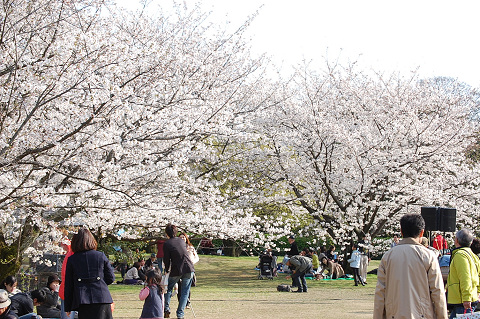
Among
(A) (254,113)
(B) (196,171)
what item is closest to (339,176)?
(A) (254,113)

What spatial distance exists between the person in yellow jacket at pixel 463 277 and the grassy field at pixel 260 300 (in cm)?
380

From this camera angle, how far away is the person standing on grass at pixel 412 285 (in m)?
4.23

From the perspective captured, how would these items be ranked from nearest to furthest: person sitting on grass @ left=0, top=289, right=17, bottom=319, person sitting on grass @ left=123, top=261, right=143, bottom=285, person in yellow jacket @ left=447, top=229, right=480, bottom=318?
1. person in yellow jacket @ left=447, top=229, right=480, bottom=318
2. person sitting on grass @ left=0, top=289, right=17, bottom=319
3. person sitting on grass @ left=123, top=261, right=143, bottom=285

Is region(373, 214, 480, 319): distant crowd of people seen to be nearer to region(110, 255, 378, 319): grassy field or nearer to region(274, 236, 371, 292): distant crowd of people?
region(110, 255, 378, 319): grassy field

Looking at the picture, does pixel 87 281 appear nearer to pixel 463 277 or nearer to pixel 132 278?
pixel 463 277

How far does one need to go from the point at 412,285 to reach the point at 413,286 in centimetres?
1

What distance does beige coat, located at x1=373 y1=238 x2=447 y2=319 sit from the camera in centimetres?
422

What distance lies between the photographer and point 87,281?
521cm

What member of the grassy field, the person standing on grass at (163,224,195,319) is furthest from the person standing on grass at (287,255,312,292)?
the person standing on grass at (163,224,195,319)

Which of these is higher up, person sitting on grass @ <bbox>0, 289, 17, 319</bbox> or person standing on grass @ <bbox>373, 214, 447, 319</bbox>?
person standing on grass @ <bbox>373, 214, 447, 319</bbox>

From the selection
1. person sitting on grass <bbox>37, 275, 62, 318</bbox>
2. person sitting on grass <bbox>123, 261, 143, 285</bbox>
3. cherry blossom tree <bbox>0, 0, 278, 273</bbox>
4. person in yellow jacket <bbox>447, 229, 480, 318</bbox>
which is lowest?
person sitting on grass <bbox>123, 261, 143, 285</bbox>

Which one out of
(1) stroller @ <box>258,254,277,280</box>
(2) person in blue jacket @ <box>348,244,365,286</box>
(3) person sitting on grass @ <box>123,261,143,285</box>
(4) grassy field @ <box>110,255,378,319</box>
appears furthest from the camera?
(1) stroller @ <box>258,254,277,280</box>

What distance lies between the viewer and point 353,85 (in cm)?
2042

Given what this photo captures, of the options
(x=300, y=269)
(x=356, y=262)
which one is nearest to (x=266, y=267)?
(x=356, y=262)
